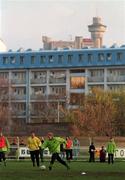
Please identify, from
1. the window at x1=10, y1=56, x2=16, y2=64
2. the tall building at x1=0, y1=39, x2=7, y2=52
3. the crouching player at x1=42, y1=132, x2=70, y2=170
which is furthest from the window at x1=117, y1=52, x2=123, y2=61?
the crouching player at x1=42, y1=132, x2=70, y2=170

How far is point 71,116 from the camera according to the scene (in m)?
108

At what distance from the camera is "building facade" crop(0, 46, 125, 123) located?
13462cm

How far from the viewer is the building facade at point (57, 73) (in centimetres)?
13462

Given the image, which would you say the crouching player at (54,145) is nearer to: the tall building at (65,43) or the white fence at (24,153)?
the white fence at (24,153)

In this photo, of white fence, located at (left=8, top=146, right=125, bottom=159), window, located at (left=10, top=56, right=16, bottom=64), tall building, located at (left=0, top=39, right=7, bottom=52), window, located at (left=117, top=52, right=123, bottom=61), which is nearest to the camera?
white fence, located at (left=8, top=146, right=125, bottom=159)

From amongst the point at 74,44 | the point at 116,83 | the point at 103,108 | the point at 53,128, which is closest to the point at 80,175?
the point at 53,128

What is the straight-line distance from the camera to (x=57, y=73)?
141m

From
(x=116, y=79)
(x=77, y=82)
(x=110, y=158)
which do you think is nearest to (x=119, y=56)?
(x=116, y=79)

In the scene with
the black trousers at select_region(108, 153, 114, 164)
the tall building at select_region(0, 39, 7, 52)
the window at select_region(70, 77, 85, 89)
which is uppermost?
the tall building at select_region(0, 39, 7, 52)

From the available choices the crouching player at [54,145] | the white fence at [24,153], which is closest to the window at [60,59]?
the white fence at [24,153]

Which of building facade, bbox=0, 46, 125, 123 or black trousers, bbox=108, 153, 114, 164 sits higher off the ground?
building facade, bbox=0, 46, 125, 123

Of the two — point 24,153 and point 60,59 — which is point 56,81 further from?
point 24,153

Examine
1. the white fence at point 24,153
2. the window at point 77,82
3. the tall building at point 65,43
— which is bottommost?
the white fence at point 24,153

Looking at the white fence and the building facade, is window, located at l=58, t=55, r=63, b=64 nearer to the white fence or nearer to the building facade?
the building facade
